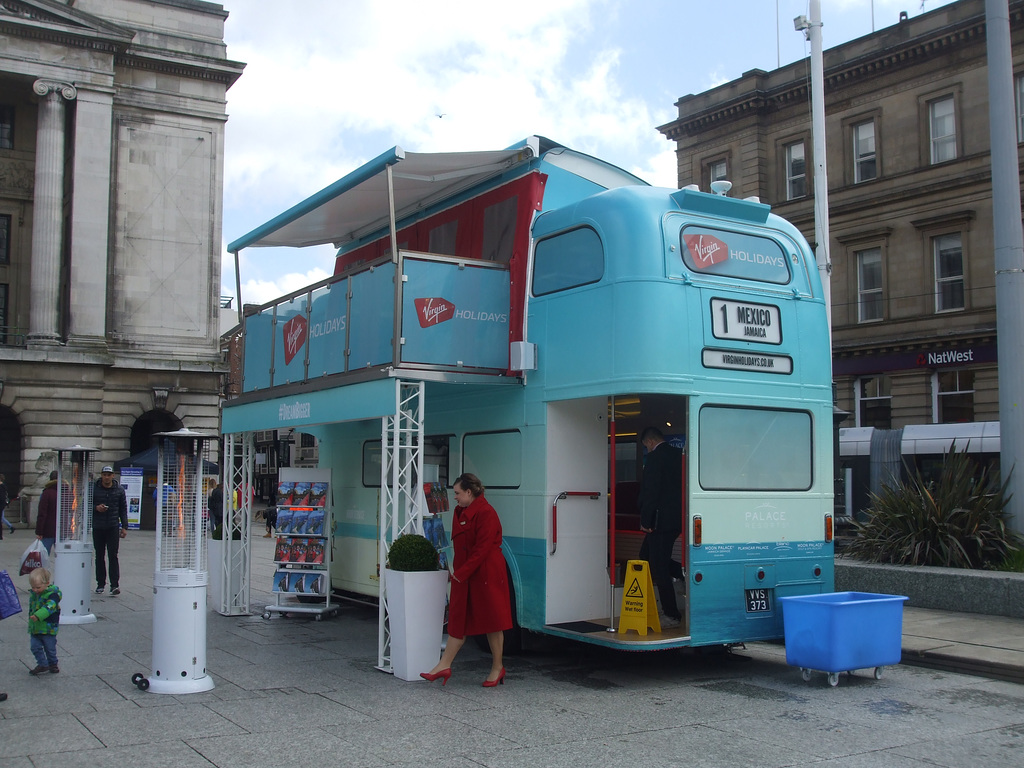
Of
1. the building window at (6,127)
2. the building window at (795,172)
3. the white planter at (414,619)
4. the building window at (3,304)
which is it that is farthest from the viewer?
the building window at (3,304)

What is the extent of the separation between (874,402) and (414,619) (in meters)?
30.8

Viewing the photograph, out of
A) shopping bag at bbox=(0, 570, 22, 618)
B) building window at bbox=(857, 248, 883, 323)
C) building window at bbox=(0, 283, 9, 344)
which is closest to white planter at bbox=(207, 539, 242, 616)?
shopping bag at bbox=(0, 570, 22, 618)

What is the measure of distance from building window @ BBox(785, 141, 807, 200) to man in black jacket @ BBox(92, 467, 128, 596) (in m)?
30.7

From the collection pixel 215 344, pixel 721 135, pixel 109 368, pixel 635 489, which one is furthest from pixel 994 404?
pixel 109 368

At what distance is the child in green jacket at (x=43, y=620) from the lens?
890 cm

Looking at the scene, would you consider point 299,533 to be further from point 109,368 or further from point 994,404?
point 109,368

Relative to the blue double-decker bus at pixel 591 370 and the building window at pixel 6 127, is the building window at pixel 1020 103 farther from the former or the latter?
the building window at pixel 6 127

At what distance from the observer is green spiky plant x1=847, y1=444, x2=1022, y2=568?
13016 millimetres

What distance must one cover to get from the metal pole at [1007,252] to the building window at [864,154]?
2481 centimetres

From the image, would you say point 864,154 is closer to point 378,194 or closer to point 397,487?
point 378,194

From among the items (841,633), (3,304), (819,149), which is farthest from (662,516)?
(3,304)

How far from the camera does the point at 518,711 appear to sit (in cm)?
781

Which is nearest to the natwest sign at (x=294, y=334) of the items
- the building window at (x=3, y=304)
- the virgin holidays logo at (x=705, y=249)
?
the virgin holidays logo at (x=705, y=249)

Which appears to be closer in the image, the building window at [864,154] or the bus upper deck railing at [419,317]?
the bus upper deck railing at [419,317]
